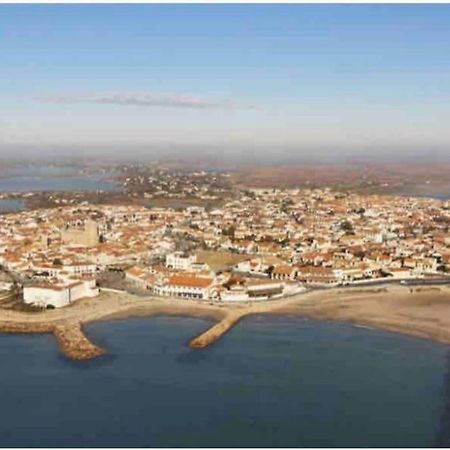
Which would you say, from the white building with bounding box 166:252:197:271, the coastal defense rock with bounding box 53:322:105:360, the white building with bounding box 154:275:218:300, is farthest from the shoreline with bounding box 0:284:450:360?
the white building with bounding box 166:252:197:271

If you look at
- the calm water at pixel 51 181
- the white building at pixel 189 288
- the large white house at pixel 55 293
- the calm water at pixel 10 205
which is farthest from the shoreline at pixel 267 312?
the calm water at pixel 51 181

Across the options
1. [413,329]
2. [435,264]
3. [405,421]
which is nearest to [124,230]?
[435,264]

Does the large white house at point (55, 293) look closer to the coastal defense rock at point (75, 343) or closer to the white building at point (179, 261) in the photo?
the coastal defense rock at point (75, 343)

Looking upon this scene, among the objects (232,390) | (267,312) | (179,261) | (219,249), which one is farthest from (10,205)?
(232,390)

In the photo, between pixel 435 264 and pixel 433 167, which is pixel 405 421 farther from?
pixel 433 167

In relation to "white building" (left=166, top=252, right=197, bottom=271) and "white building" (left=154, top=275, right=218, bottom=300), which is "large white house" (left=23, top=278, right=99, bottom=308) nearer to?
"white building" (left=154, top=275, right=218, bottom=300)
